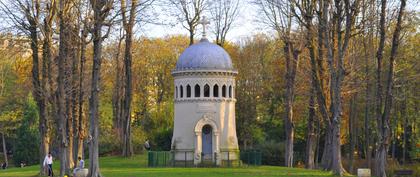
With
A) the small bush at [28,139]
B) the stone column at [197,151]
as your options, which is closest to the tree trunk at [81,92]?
the stone column at [197,151]

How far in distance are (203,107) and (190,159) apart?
336 centimetres

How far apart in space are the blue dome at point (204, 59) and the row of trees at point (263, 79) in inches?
146

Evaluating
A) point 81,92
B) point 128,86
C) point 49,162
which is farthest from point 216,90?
point 49,162

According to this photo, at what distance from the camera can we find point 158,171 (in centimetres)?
3419

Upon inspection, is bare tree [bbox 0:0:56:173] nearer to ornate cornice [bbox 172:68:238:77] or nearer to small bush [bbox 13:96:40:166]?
ornate cornice [bbox 172:68:238:77]

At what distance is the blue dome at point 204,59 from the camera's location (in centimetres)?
4056

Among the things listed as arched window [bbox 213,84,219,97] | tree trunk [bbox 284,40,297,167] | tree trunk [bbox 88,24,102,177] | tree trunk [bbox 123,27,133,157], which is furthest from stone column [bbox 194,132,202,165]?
tree trunk [bbox 88,24,102,177]

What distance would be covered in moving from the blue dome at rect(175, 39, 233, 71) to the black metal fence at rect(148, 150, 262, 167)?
17.6 feet

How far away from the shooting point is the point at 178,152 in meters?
41.0

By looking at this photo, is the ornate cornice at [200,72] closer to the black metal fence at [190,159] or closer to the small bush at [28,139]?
the black metal fence at [190,159]

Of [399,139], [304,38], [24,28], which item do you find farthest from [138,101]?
[24,28]

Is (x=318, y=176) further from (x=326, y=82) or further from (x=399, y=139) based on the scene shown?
(x=399, y=139)

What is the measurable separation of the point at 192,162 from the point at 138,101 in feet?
91.1

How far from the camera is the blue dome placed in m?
40.6
